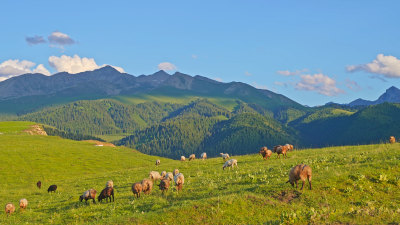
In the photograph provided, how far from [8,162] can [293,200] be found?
95658mm

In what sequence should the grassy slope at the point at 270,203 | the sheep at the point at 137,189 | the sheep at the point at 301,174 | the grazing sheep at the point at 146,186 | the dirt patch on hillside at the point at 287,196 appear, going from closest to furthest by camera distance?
the grassy slope at the point at 270,203 < the dirt patch on hillside at the point at 287,196 < the sheep at the point at 301,174 < the sheep at the point at 137,189 < the grazing sheep at the point at 146,186

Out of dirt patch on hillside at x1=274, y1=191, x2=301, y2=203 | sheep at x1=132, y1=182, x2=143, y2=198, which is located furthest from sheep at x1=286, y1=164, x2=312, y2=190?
sheep at x1=132, y1=182, x2=143, y2=198

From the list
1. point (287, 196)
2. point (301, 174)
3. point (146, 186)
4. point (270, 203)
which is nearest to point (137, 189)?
point (146, 186)

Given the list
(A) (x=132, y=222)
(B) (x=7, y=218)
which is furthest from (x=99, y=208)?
(B) (x=7, y=218)

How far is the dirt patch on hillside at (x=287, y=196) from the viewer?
63.0 feet

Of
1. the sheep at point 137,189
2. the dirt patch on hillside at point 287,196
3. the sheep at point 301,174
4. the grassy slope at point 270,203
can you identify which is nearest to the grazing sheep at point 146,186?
the sheep at point 137,189

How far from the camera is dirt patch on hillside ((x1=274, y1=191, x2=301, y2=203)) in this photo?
19206mm

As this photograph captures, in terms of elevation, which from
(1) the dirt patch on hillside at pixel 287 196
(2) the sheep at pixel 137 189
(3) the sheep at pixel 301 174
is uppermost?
(3) the sheep at pixel 301 174

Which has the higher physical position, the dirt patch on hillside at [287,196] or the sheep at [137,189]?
the dirt patch on hillside at [287,196]

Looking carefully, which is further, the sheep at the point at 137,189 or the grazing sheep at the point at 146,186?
the grazing sheep at the point at 146,186

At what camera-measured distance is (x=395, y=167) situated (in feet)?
76.2

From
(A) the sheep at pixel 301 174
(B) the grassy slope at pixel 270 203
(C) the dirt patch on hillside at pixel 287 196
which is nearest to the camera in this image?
(B) the grassy slope at pixel 270 203

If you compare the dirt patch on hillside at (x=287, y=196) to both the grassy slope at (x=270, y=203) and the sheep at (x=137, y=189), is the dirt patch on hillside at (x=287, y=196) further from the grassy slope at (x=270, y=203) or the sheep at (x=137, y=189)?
the sheep at (x=137, y=189)

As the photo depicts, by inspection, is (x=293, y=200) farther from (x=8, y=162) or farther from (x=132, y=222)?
(x=8, y=162)
